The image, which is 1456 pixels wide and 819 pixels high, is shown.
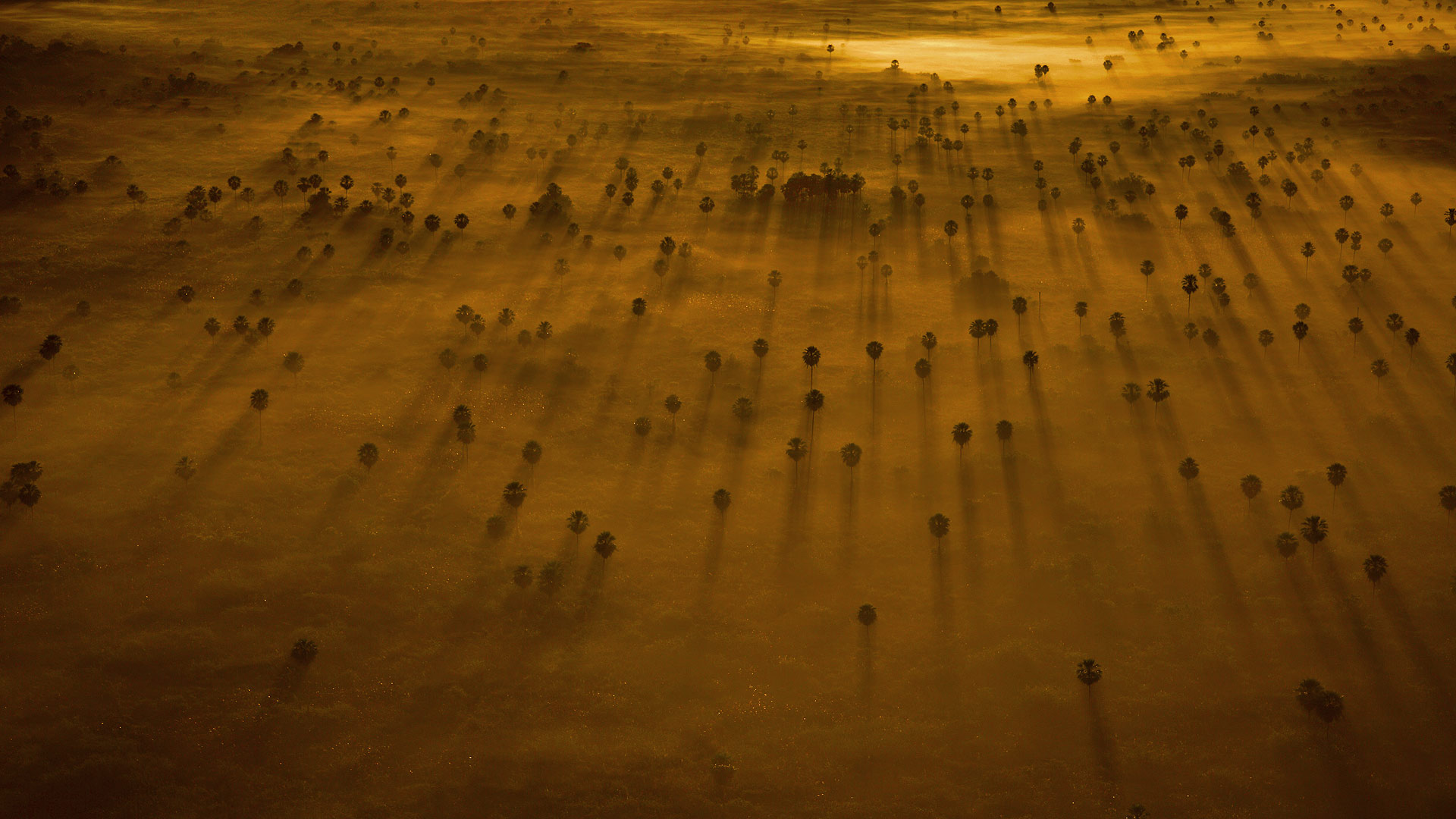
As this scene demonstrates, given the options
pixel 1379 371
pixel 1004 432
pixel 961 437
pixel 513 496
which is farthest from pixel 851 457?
pixel 1379 371

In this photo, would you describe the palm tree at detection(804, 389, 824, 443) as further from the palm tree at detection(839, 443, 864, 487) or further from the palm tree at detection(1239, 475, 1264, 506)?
the palm tree at detection(1239, 475, 1264, 506)

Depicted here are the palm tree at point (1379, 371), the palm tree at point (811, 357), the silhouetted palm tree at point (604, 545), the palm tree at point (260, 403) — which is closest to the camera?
the silhouetted palm tree at point (604, 545)

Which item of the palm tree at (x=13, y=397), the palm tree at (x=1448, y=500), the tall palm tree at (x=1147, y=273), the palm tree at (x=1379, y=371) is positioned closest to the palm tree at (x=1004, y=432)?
the palm tree at (x=1448, y=500)

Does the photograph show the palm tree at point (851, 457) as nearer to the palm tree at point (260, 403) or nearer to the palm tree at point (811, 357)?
the palm tree at point (811, 357)

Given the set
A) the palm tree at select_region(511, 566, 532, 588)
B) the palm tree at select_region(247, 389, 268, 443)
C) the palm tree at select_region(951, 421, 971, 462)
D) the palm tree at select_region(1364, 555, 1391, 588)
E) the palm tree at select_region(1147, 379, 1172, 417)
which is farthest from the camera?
the palm tree at select_region(1147, 379, 1172, 417)

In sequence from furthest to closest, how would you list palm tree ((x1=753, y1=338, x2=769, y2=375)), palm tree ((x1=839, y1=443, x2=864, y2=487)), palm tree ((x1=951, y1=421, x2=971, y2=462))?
1. palm tree ((x1=753, y1=338, x2=769, y2=375))
2. palm tree ((x1=951, y1=421, x2=971, y2=462))
3. palm tree ((x1=839, y1=443, x2=864, y2=487))

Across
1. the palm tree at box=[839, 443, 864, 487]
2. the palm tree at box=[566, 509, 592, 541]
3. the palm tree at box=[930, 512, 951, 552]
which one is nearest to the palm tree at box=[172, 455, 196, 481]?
the palm tree at box=[566, 509, 592, 541]

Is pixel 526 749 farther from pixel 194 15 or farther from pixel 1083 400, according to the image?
→ pixel 194 15
